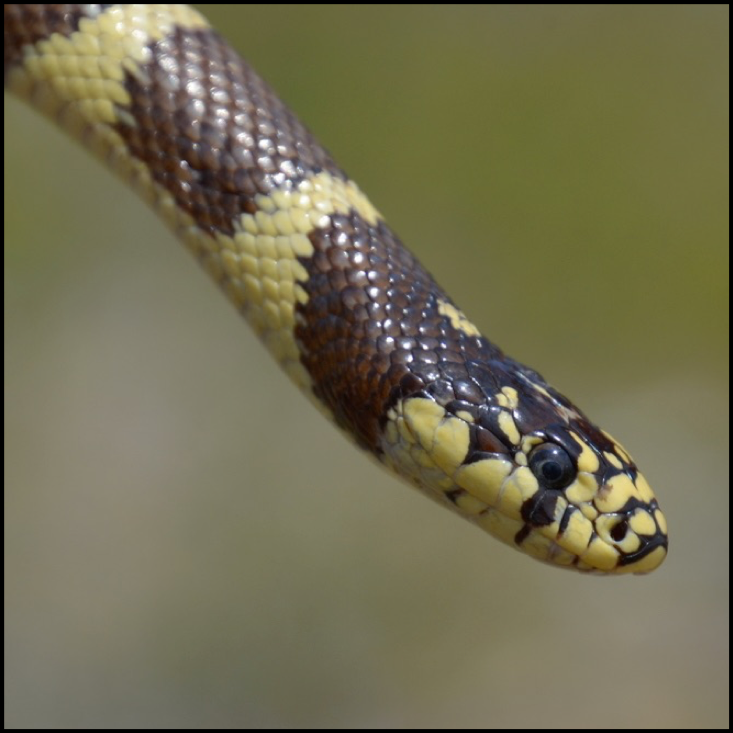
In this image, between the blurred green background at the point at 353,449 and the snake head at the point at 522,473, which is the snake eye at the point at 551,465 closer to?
the snake head at the point at 522,473

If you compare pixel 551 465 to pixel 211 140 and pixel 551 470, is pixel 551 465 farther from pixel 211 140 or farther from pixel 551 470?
pixel 211 140

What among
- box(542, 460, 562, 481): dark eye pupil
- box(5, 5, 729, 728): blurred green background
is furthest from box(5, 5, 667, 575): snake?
box(5, 5, 729, 728): blurred green background

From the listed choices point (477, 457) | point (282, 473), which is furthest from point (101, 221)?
point (477, 457)

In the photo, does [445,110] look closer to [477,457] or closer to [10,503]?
[10,503]

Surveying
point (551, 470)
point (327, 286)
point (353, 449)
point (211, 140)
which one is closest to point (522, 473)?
point (551, 470)

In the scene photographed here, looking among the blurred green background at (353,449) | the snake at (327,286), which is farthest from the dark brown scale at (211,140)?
the blurred green background at (353,449)

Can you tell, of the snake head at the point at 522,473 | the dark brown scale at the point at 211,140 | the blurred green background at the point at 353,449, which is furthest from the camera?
the blurred green background at the point at 353,449
